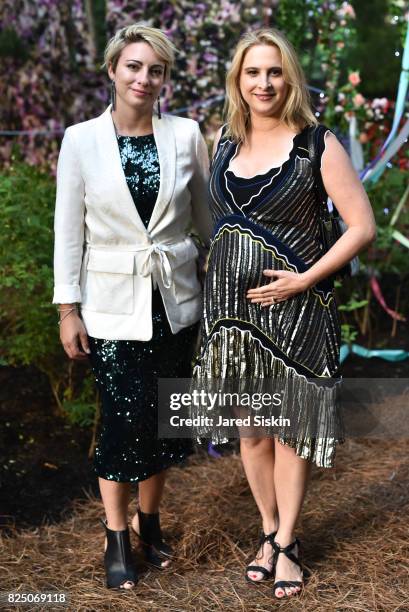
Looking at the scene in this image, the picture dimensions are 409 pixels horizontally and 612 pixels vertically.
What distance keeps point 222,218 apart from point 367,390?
7.13 ft

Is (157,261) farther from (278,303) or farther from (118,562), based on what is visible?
(118,562)

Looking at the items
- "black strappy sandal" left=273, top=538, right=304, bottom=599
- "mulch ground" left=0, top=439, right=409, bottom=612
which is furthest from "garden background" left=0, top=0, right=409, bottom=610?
"black strappy sandal" left=273, top=538, right=304, bottom=599

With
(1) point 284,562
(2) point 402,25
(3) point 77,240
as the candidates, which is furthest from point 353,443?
(2) point 402,25

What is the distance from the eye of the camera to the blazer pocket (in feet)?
9.04

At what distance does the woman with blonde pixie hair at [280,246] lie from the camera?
259 centimetres

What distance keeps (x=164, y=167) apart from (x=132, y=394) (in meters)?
0.74

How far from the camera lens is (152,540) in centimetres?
313

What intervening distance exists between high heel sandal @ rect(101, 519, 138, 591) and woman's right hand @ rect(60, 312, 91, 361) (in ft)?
2.09

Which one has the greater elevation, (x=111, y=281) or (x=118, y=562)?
(x=111, y=281)

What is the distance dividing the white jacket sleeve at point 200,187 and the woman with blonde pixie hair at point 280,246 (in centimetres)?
9

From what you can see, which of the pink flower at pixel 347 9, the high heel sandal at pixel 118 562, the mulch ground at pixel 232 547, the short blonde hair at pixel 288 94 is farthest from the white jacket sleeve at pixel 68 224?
the pink flower at pixel 347 9

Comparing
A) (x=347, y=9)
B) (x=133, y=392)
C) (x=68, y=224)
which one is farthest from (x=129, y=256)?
(x=347, y=9)

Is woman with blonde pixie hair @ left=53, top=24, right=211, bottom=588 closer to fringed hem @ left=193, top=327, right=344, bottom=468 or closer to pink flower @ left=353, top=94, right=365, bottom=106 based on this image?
fringed hem @ left=193, top=327, right=344, bottom=468

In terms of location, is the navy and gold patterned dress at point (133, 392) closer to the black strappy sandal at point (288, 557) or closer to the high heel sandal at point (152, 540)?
the high heel sandal at point (152, 540)
